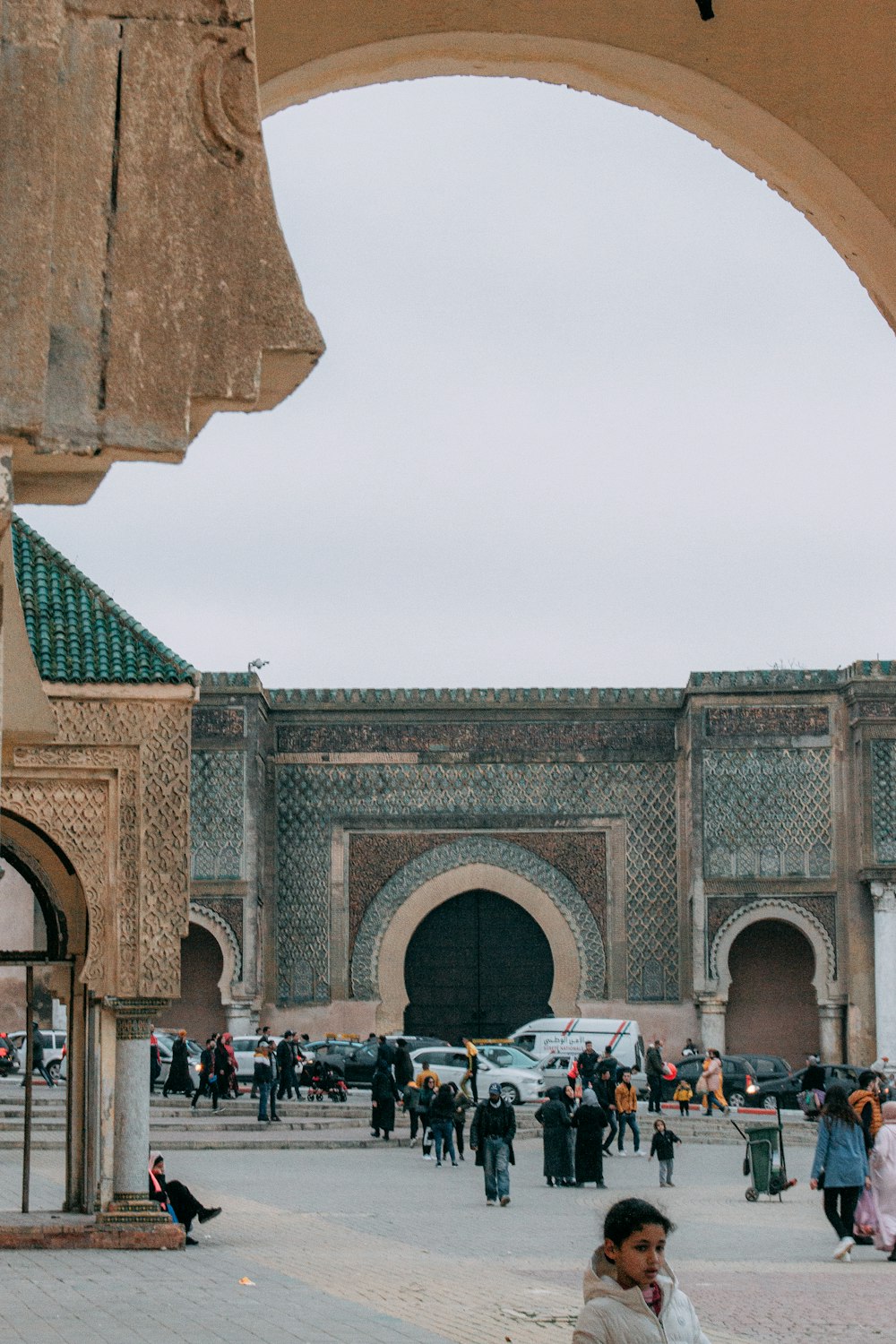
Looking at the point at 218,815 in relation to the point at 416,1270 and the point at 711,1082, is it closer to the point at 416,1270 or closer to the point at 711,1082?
the point at 711,1082

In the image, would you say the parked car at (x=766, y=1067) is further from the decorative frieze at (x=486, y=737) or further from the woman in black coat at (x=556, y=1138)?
the woman in black coat at (x=556, y=1138)

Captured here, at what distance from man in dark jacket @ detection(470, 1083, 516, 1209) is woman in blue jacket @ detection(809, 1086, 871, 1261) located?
3.62 m

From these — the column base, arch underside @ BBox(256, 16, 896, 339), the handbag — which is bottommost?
the column base

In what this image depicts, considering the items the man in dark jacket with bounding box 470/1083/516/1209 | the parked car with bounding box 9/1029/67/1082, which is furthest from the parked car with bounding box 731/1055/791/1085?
the man in dark jacket with bounding box 470/1083/516/1209

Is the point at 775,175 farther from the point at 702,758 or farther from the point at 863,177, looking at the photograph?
the point at 702,758

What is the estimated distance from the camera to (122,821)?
499 inches

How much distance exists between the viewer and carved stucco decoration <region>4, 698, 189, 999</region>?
12445 millimetres

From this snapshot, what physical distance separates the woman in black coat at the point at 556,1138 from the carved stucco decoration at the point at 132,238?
44.1 ft

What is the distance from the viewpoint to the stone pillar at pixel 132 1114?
12.2m

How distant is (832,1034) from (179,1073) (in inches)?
308

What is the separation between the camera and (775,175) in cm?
475

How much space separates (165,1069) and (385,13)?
22503mm

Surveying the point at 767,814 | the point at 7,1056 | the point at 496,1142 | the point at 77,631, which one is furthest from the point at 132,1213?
the point at 767,814

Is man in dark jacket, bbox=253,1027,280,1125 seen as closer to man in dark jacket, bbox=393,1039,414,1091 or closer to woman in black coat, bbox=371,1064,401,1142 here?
woman in black coat, bbox=371,1064,401,1142
